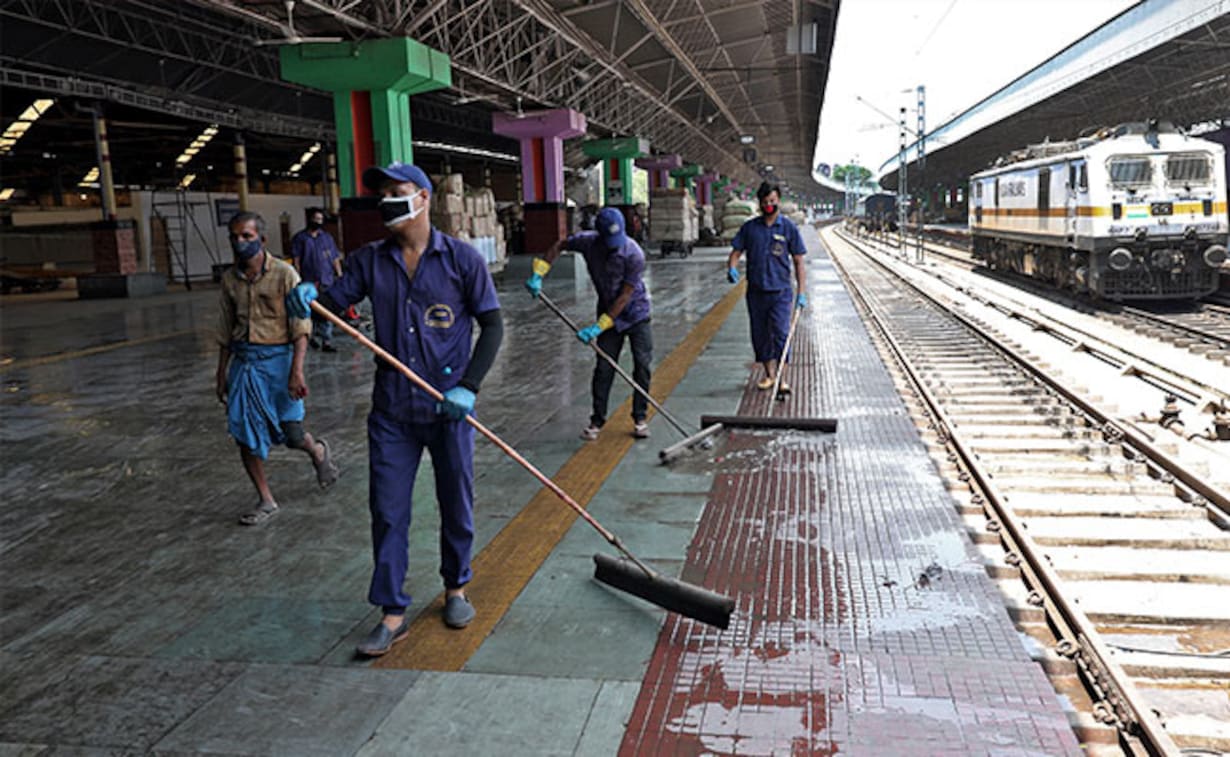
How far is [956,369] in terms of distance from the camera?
10.8 m

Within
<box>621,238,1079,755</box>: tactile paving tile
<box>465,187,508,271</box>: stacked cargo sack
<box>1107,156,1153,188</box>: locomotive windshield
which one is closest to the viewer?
<box>621,238,1079,755</box>: tactile paving tile

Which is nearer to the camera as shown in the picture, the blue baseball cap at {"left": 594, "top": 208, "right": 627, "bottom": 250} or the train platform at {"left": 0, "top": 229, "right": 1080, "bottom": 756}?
the train platform at {"left": 0, "top": 229, "right": 1080, "bottom": 756}

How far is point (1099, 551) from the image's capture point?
5176 millimetres

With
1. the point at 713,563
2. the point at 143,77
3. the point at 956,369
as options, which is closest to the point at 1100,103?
the point at 956,369

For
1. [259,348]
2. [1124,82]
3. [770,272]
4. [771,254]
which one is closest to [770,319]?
[770,272]

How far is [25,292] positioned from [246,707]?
86.8 feet

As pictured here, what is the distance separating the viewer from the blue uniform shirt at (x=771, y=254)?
887 centimetres

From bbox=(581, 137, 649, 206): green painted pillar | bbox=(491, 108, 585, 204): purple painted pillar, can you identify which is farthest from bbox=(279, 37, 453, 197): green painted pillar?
bbox=(581, 137, 649, 206): green painted pillar

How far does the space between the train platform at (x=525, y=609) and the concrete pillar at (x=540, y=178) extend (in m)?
17.4

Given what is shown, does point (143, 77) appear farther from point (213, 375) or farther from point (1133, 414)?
point (1133, 414)

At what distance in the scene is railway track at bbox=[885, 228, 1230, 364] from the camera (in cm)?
1230

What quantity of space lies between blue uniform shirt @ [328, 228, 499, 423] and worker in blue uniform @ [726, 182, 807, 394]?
16.8 feet

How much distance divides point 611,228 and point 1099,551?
12.4 feet

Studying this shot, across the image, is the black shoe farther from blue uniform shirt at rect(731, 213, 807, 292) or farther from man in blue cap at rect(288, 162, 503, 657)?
blue uniform shirt at rect(731, 213, 807, 292)
